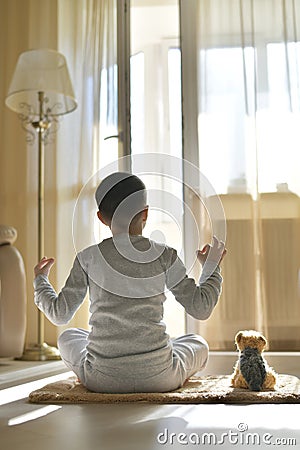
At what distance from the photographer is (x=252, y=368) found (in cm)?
168

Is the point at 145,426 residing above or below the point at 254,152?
below

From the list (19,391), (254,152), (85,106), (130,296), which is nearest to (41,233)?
(85,106)

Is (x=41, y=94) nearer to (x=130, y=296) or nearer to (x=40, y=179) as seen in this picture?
(x=40, y=179)

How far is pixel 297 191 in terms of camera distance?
326cm

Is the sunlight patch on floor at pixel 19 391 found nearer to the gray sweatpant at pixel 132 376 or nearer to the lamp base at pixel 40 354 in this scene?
the gray sweatpant at pixel 132 376

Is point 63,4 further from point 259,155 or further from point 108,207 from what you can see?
point 108,207

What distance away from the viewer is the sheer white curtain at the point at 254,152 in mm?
3203

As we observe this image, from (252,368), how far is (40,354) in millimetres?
1445

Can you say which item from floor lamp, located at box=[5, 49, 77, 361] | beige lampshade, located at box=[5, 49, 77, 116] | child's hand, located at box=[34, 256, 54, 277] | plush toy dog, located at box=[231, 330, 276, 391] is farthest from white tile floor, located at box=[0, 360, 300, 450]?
beige lampshade, located at box=[5, 49, 77, 116]

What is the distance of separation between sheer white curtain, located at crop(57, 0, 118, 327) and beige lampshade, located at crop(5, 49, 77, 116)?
8.6 inches

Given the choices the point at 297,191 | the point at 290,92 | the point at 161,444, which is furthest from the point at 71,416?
the point at 290,92

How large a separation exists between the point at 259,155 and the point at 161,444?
2.41m

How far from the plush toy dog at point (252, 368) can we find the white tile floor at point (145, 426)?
222 millimetres

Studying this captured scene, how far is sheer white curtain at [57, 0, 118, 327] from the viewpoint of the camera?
3.44 meters
